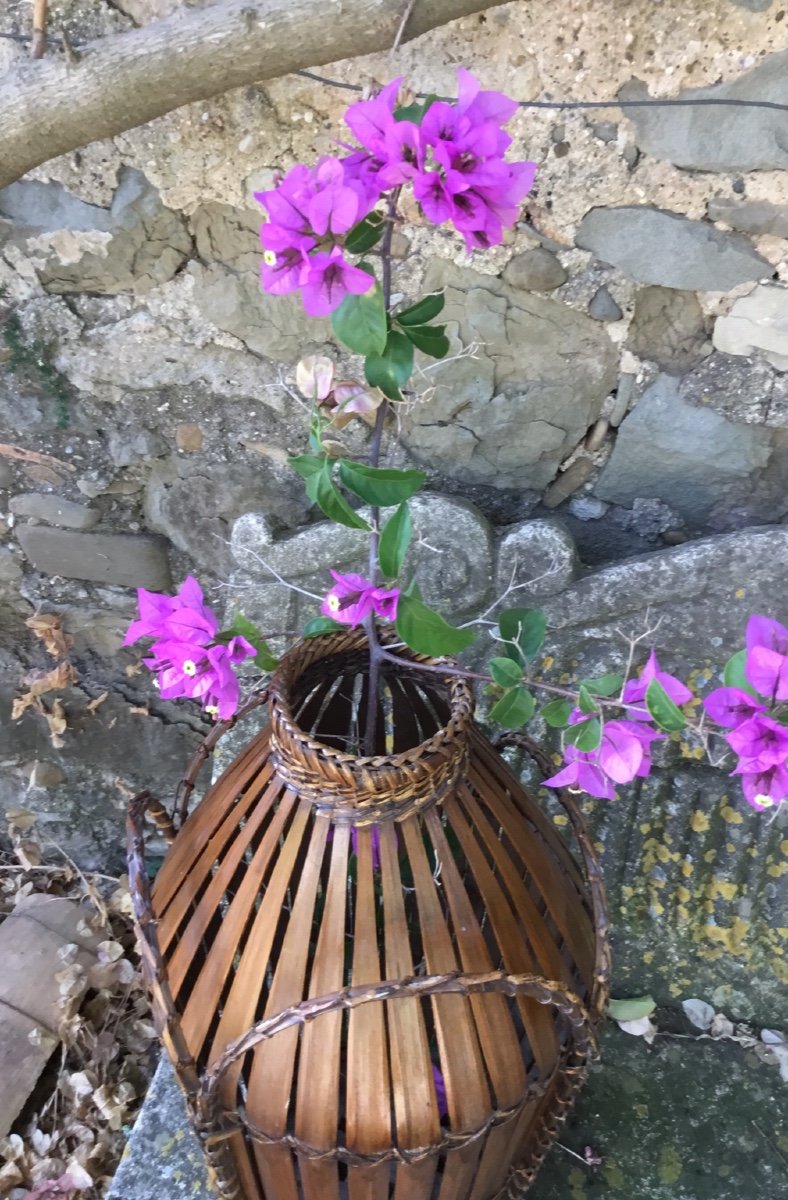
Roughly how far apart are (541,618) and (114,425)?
88 centimetres

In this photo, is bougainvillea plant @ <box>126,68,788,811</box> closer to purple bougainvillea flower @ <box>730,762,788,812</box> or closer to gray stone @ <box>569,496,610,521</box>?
purple bougainvillea flower @ <box>730,762,788,812</box>

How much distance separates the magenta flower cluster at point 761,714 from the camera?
2.84 feet

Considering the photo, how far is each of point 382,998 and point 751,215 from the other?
42.3 inches

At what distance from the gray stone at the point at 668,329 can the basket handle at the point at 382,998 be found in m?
0.88

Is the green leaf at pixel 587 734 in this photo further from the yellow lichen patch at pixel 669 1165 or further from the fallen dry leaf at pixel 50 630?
the fallen dry leaf at pixel 50 630

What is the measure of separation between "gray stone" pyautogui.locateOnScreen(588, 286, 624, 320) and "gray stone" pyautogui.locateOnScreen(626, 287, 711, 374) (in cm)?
3

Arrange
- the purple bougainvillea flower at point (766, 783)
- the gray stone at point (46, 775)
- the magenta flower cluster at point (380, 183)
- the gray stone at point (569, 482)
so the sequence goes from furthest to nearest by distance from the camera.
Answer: the gray stone at point (46, 775)
the gray stone at point (569, 482)
the purple bougainvillea flower at point (766, 783)
the magenta flower cluster at point (380, 183)

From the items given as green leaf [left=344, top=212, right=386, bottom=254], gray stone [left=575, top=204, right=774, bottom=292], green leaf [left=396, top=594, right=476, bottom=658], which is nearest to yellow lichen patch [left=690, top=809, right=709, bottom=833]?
green leaf [left=396, top=594, right=476, bottom=658]

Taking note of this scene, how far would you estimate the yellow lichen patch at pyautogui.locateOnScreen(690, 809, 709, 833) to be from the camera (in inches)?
55.4

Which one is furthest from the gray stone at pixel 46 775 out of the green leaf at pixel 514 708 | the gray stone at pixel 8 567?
the green leaf at pixel 514 708

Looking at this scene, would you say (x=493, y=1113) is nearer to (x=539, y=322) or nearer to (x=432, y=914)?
(x=432, y=914)

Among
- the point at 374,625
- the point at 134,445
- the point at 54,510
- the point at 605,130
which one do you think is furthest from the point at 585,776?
the point at 54,510

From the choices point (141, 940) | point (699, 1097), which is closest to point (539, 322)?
point (141, 940)

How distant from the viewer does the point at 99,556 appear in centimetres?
166
